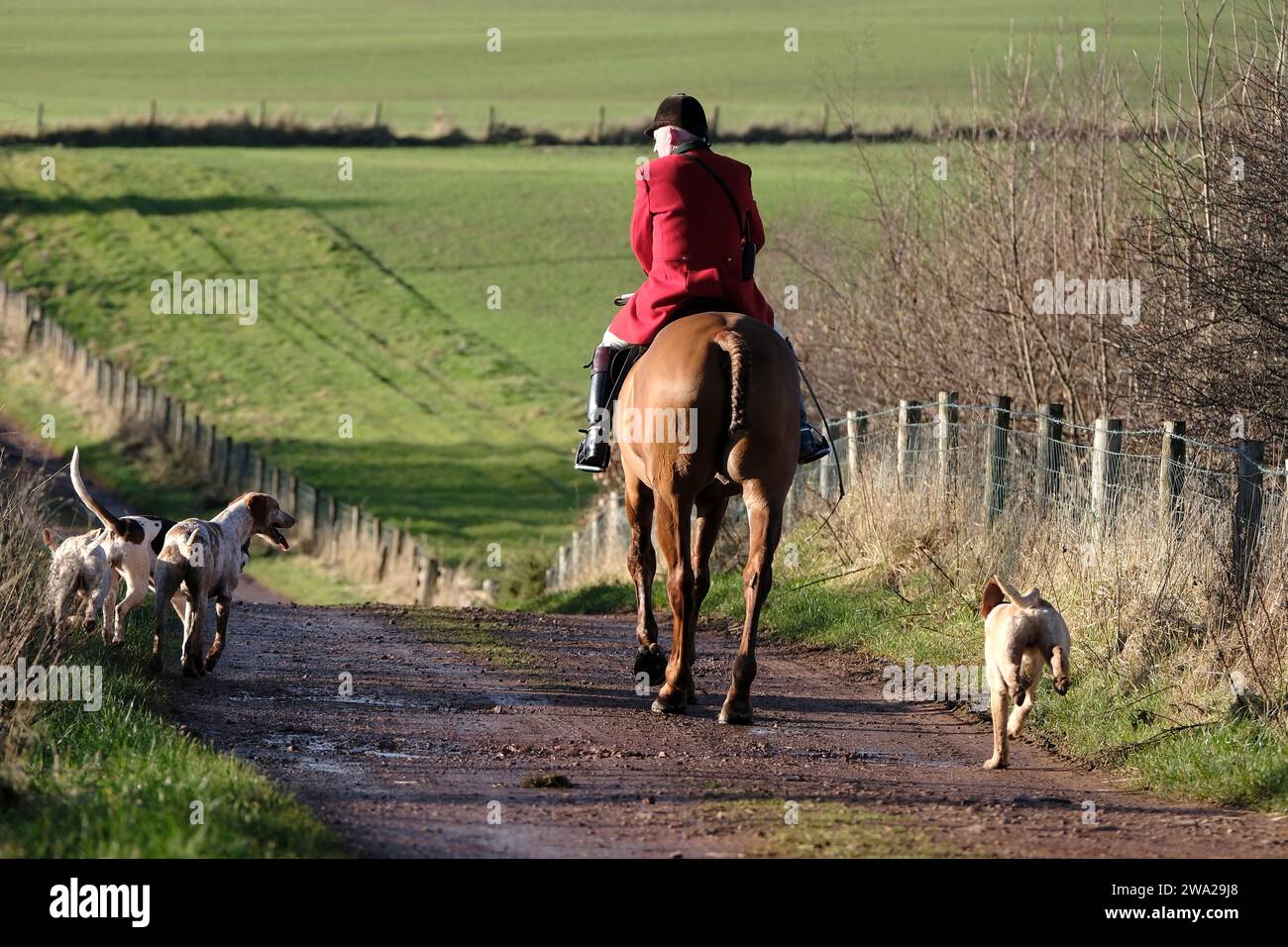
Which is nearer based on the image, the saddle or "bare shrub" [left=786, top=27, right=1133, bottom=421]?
the saddle

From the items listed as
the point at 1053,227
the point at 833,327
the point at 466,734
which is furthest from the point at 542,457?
the point at 466,734

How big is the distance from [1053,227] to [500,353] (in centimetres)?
2977

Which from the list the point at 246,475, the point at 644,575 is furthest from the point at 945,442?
the point at 246,475

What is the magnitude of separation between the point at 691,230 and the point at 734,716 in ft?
9.68

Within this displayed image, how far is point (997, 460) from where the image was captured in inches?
531

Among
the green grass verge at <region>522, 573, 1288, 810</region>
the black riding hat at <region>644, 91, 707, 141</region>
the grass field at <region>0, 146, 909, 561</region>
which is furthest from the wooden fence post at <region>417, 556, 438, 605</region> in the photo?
the black riding hat at <region>644, 91, 707, 141</region>

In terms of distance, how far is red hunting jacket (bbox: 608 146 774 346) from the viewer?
413 inches

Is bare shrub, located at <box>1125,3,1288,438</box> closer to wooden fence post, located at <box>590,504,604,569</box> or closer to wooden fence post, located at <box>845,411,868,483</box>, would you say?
wooden fence post, located at <box>845,411,868,483</box>

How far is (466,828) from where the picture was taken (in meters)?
6.91

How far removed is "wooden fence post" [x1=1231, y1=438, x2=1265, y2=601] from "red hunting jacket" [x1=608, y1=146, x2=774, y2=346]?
2.86 m

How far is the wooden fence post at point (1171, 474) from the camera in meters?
10.4

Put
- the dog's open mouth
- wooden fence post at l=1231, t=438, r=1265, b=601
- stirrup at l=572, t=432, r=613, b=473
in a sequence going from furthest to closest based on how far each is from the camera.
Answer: the dog's open mouth
stirrup at l=572, t=432, r=613, b=473
wooden fence post at l=1231, t=438, r=1265, b=601
